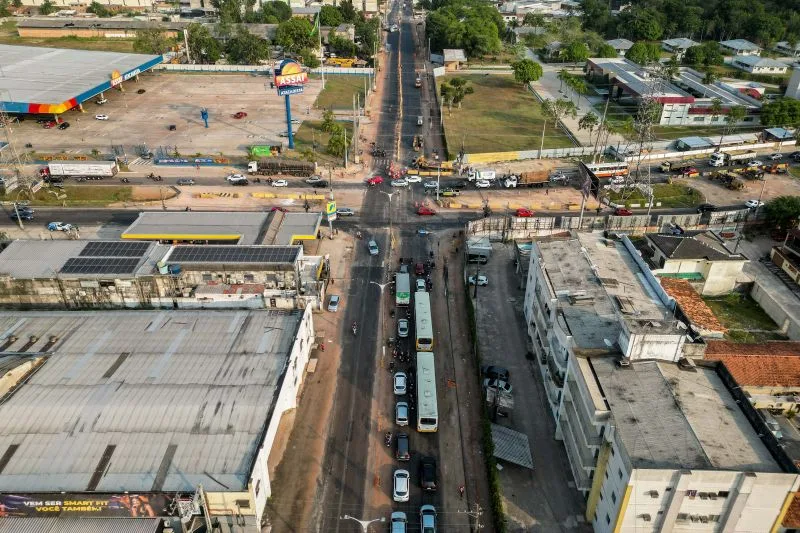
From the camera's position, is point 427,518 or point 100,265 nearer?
point 427,518

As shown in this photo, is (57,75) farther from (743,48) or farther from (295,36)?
(743,48)

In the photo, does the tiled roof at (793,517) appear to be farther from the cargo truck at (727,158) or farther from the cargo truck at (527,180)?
the cargo truck at (727,158)

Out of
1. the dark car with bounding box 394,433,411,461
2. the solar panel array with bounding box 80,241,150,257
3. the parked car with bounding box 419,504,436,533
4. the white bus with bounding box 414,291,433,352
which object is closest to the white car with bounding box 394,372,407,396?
the white bus with bounding box 414,291,433,352

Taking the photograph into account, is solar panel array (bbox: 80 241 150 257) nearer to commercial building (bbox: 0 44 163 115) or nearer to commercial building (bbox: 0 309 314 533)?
commercial building (bbox: 0 309 314 533)

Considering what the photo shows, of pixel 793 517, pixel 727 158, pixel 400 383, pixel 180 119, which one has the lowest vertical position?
pixel 400 383

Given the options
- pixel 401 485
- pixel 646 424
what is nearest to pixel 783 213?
pixel 646 424

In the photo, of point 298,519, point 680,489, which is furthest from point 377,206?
point 680,489

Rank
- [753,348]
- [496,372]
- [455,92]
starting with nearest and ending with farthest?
[753,348], [496,372], [455,92]
